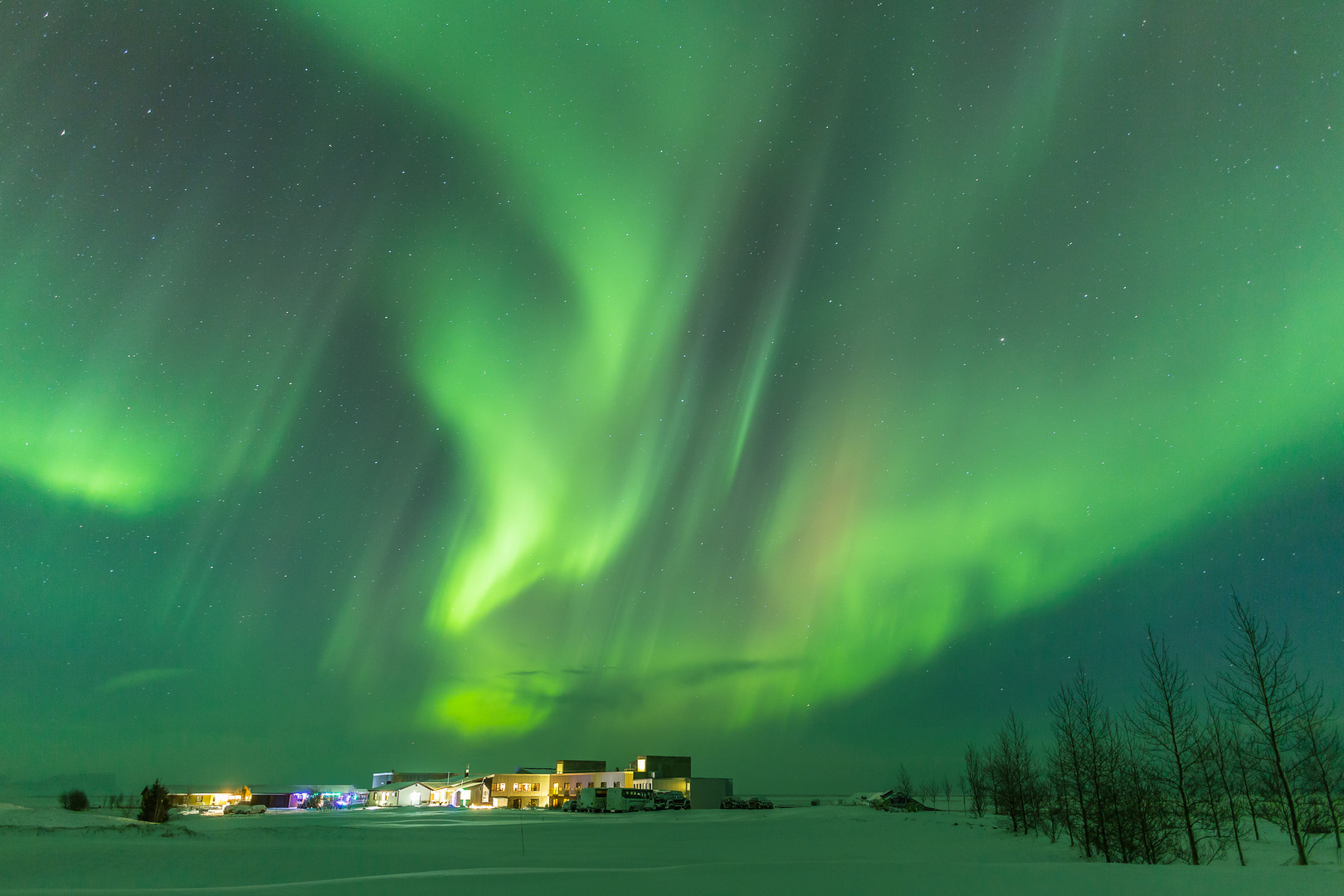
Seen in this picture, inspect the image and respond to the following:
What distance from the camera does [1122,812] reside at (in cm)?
3400

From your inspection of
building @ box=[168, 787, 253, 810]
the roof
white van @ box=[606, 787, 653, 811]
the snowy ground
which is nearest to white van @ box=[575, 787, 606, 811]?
white van @ box=[606, 787, 653, 811]

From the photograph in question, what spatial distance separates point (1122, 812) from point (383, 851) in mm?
30724

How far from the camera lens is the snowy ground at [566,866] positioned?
20.4 m

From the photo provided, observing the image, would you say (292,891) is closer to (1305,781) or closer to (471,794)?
(1305,781)

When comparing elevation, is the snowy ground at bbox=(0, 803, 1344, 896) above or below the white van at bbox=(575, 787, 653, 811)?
above

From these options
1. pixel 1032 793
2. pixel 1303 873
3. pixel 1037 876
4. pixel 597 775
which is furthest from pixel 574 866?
pixel 597 775

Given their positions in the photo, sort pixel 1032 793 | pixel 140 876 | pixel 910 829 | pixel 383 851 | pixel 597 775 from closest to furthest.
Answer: pixel 140 876 → pixel 383 851 → pixel 910 829 → pixel 1032 793 → pixel 597 775

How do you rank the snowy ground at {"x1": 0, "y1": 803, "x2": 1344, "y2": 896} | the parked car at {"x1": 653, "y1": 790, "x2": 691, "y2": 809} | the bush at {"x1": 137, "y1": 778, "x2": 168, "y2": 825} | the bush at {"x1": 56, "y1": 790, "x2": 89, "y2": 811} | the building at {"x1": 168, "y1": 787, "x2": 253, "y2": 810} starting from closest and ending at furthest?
1. the snowy ground at {"x1": 0, "y1": 803, "x2": 1344, "y2": 896}
2. the bush at {"x1": 137, "y1": 778, "x2": 168, "y2": 825}
3. the bush at {"x1": 56, "y1": 790, "x2": 89, "y2": 811}
4. the parked car at {"x1": 653, "y1": 790, "x2": 691, "y2": 809}
5. the building at {"x1": 168, "y1": 787, "x2": 253, "y2": 810}

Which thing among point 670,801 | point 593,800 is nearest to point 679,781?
point 670,801

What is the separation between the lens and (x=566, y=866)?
2542 cm

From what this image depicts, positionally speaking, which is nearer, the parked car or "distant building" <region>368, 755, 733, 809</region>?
the parked car

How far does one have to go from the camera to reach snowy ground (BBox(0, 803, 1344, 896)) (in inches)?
804

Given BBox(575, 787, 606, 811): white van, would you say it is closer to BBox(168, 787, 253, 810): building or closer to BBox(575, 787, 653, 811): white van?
BBox(575, 787, 653, 811): white van

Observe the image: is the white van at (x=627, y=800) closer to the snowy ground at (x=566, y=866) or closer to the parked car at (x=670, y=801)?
the parked car at (x=670, y=801)
